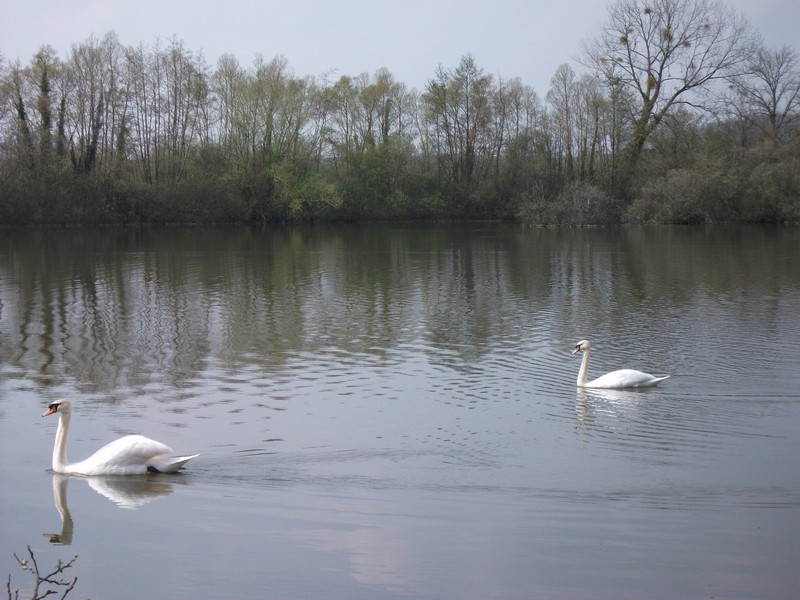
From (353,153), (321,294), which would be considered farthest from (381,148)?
(321,294)

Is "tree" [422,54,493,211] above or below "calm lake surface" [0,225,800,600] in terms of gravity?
above

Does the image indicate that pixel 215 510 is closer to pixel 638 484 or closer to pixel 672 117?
pixel 638 484

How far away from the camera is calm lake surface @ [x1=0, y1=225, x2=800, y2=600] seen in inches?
248

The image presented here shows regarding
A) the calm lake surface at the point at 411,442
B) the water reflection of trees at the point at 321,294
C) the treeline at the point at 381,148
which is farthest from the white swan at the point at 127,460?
the treeline at the point at 381,148

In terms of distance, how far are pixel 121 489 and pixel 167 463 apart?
1.48 ft

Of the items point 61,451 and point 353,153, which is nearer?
point 61,451

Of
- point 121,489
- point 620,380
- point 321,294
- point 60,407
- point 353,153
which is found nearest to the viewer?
point 121,489

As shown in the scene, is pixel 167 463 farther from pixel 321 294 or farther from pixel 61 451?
pixel 321 294

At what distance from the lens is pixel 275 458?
29.2 feet

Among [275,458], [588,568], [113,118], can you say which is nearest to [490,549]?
[588,568]

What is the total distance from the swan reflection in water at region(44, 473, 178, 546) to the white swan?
0.06 meters

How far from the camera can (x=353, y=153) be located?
68062 millimetres

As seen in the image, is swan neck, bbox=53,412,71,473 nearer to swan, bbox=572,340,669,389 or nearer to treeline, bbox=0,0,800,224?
swan, bbox=572,340,669,389

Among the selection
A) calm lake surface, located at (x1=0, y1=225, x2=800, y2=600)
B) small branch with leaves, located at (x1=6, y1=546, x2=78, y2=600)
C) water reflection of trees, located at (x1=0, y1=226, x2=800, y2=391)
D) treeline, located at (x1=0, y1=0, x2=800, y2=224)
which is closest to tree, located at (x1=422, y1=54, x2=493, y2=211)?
treeline, located at (x1=0, y1=0, x2=800, y2=224)
